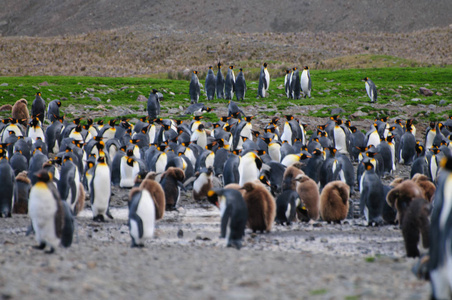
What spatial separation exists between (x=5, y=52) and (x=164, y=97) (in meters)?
25.6

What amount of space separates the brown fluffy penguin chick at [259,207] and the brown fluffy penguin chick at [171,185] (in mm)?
1917

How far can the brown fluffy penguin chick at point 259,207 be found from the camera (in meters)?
7.41

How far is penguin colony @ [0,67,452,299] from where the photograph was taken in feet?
19.3

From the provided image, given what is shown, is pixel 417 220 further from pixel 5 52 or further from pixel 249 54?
pixel 5 52

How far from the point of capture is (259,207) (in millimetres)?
7398

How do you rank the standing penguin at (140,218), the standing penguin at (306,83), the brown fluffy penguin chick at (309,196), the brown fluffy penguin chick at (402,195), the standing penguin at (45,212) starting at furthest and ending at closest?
the standing penguin at (306,83), the brown fluffy penguin chick at (309,196), the brown fluffy penguin chick at (402,195), the standing penguin at (140,218), the standing penguin at (45,212)

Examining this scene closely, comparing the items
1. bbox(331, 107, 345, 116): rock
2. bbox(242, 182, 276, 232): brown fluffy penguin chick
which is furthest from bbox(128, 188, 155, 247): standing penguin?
bbox(331, 107, 345, 116): rock

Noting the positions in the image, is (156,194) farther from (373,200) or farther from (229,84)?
(229,84)

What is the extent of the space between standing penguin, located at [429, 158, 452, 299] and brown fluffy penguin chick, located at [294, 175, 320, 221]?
13.6 feet

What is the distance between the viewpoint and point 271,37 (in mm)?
51594

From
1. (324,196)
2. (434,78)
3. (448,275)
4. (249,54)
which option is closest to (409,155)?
(324,196)

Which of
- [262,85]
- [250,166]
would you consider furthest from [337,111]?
[250,166]

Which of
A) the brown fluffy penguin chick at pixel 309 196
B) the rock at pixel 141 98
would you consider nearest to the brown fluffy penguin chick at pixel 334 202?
the brown fluffy penguin chick at pixel 309 196

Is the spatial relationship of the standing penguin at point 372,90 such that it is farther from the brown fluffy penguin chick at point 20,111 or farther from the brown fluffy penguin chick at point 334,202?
the brown fluffy penguin chick at point 334,202
